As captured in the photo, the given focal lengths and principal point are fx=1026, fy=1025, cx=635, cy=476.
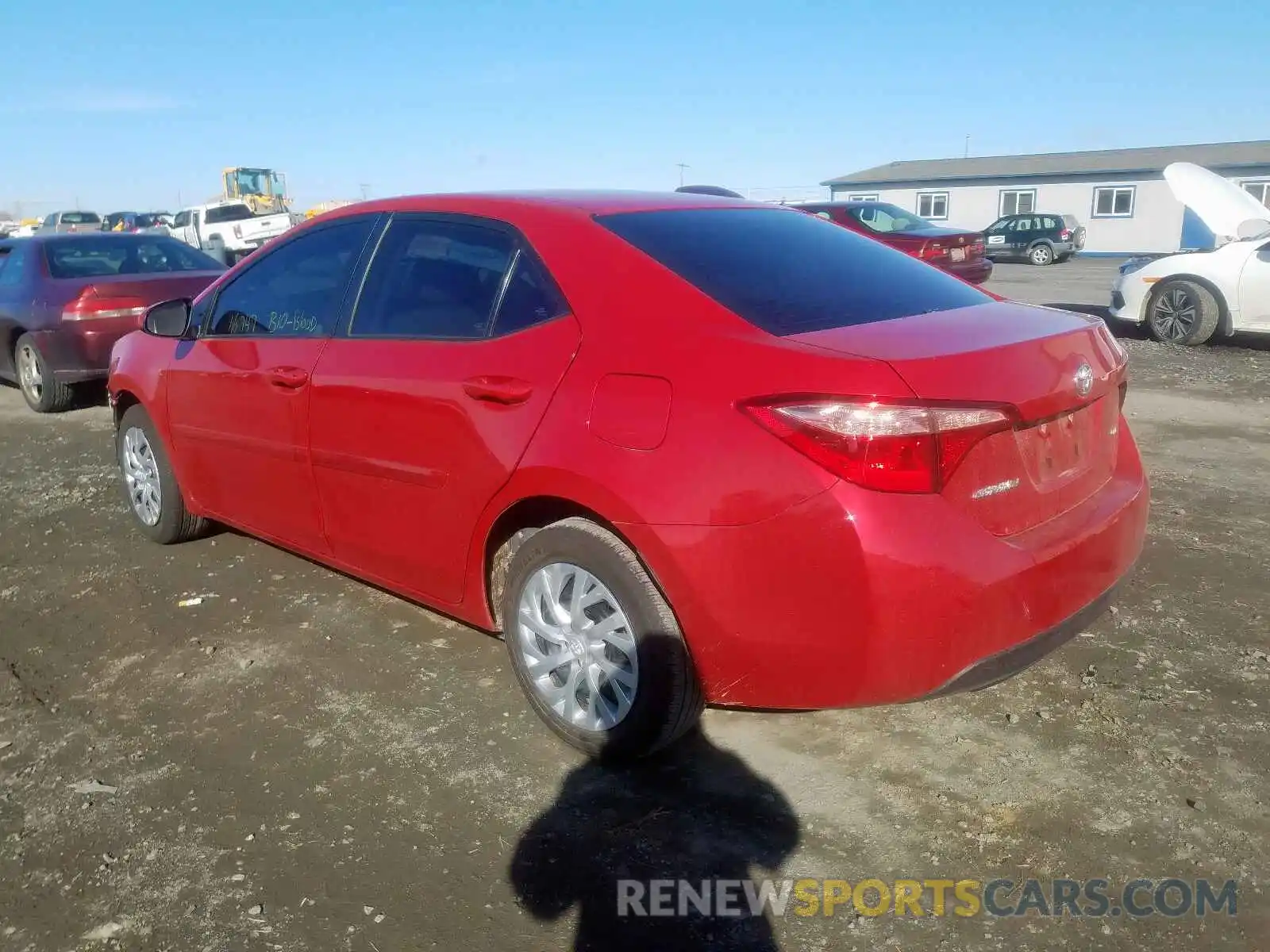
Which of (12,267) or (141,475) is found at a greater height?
(12,267)

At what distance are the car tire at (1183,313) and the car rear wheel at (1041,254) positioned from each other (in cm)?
1965

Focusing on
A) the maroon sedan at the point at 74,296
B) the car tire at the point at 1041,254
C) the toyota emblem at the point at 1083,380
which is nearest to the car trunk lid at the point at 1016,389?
the toyota emblem at the point at 1083,380

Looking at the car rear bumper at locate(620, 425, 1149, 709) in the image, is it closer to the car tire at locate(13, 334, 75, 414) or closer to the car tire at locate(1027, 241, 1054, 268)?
the car tire at locate(13, 334, 75, 414)

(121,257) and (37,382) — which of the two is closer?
(37,382)

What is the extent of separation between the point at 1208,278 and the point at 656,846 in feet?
34.4

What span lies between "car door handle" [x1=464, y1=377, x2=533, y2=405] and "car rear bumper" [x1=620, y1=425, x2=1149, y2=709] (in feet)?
1.76

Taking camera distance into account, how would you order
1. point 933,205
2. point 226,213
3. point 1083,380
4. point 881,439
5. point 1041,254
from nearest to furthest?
point 881,439
point 1083,380
point 1041,254
point 226,213
point 933,205

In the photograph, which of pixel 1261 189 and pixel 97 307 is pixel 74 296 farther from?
pixel 1261 189

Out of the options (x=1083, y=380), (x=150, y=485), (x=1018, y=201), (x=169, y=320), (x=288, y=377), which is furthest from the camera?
(x=1018, y=201)

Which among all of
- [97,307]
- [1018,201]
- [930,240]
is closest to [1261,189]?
[1018,201]

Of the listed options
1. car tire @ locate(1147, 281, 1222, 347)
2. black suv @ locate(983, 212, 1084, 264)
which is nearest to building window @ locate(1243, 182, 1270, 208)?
black suv @ locate(983, 212, 1084, 264)

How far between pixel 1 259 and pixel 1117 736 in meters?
9.72

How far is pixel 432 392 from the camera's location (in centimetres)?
319

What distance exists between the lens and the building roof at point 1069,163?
3503 cm
